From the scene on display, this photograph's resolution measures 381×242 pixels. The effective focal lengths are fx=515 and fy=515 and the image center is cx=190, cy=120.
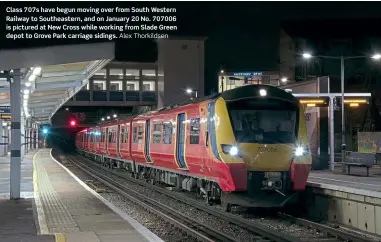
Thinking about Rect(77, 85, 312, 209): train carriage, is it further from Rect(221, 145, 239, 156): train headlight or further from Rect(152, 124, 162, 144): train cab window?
Rect(152, 124, 162, 144): train cab window

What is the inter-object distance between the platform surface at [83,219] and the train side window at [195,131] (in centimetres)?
290

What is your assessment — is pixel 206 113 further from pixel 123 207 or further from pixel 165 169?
pixel 165 169

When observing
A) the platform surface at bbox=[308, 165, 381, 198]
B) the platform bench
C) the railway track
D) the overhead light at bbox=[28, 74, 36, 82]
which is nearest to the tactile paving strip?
the railway track

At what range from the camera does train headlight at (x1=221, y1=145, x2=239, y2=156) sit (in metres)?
11.6

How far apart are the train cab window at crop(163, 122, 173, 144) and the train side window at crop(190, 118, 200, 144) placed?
7.36 ft

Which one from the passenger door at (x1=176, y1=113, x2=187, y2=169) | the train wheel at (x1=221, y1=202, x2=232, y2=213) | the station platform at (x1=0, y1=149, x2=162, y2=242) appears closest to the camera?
the station platform at (x1=0, y1=149, x2=162, y2=242)

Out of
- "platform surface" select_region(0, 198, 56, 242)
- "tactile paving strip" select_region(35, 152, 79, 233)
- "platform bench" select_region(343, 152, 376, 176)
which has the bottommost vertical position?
"tactile paving strip" select_region(35, 152, 79, 233)

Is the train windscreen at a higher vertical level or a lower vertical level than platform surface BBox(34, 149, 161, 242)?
higher

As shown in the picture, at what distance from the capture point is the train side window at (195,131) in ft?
44.5

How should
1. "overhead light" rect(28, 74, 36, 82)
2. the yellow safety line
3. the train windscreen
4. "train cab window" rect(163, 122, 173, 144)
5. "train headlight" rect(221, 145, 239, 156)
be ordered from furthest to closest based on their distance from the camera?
"train cab window" rect(163, 122, 173, 144), "overhead light" rect(28, 74, 36, 82), the train windscreen, "train headlight" rect(221, 145, 239, 156), the yellow safety line

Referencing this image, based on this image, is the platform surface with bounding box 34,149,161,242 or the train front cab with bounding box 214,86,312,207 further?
the train front cab with bounding box 214,86,312,207

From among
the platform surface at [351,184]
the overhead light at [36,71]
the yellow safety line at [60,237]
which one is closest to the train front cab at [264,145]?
the platform surface at [351,184]

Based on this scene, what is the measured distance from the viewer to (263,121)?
11984 millimetres

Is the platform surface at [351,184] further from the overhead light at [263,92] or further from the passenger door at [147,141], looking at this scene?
the passenger door at [147,141]
